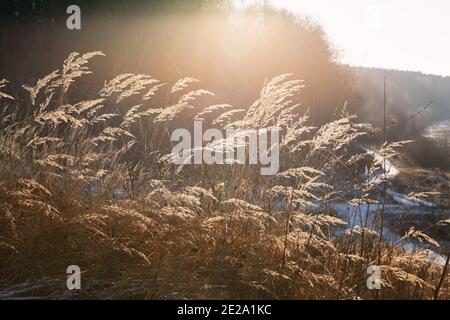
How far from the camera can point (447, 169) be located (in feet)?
93.0

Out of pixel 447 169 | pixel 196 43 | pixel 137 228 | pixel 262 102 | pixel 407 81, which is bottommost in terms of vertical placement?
pixel 447 169

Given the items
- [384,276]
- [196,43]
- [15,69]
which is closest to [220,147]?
[384,276]

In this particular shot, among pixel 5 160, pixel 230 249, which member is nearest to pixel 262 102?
pixel 230 249

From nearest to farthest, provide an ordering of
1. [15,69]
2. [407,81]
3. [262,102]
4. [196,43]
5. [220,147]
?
1. [220,147]
2. [262,102]
3. [15,69]
4. [196,43]
5. [407,81]

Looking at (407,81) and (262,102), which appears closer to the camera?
(262,102)

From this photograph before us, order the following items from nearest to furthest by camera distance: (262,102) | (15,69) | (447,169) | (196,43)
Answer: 1. (262,102)
2. (15,69)
3. (196,43)
4. (447,169)

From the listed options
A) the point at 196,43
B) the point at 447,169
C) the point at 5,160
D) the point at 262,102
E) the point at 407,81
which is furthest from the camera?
the point at 407,81

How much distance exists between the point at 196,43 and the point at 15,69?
227 inches

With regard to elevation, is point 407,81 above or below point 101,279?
above

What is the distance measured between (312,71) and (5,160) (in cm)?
2675

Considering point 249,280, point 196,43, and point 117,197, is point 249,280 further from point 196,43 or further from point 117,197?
point 196,43

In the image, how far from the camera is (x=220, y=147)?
3307 millimetres

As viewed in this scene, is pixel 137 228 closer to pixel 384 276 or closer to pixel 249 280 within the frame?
pixel 249 280
